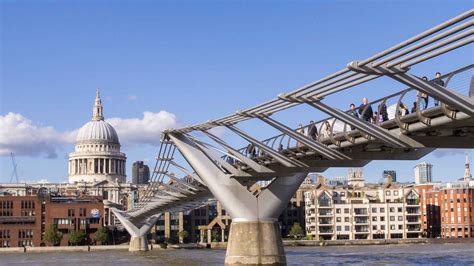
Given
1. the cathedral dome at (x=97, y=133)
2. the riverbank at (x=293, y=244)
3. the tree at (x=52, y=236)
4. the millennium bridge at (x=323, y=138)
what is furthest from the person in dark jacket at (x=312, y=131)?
the cathedral dome at (x=97, y=133)

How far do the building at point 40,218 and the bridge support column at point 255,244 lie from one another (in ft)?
270

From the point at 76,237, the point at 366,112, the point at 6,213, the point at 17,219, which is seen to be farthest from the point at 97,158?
the point at 366,112

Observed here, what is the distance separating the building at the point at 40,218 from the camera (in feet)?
397

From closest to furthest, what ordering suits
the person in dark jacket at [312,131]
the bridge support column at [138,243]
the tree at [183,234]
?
the person in dark jacket at [312,131] < the bridge support column at [138,243] < the tree at [183,234]

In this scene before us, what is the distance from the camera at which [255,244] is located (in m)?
41.8

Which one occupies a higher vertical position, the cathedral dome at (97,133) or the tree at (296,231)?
the cathedral dome at (97,133)

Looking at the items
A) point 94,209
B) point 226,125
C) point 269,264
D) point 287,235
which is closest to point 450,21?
point 226,125

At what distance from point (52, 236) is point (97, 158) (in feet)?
225

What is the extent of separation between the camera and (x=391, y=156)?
31484 mm

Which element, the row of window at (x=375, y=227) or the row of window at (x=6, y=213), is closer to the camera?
the row of window at (x=6, y=213)

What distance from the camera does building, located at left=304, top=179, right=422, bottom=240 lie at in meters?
130

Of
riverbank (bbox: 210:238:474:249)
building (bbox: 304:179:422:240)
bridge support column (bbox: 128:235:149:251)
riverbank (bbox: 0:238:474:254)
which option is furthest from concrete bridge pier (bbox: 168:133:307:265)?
building (bbox: 304:179:422:240)

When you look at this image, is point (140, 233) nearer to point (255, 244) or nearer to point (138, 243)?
point (138, 243)

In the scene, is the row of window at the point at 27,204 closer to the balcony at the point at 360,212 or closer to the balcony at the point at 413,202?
the balcony at the point at 360,212
